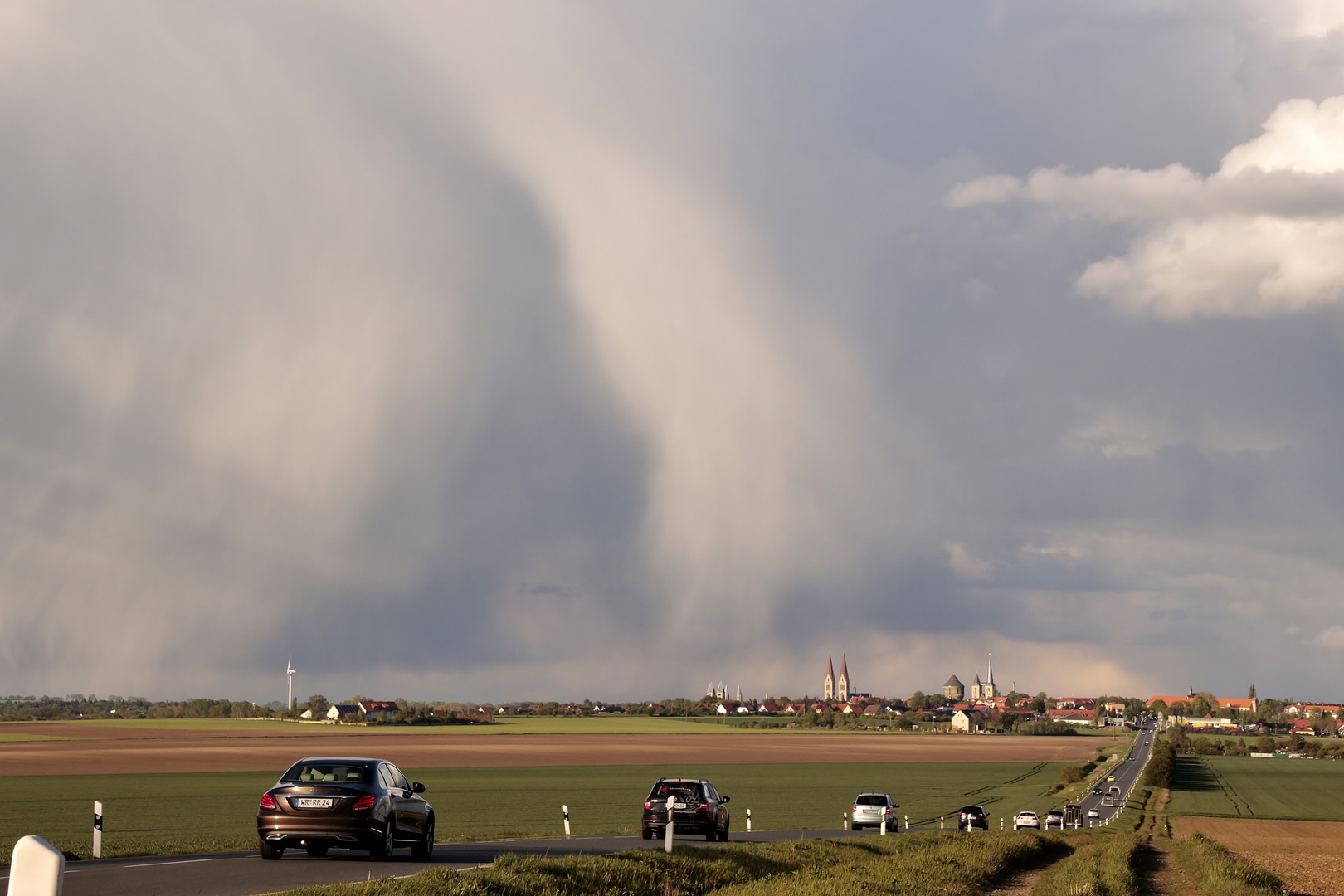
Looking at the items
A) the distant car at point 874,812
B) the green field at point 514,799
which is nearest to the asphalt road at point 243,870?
the green field at point 514,799

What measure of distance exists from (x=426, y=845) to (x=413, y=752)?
413 feet

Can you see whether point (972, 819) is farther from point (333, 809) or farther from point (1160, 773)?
point (1160, 773)

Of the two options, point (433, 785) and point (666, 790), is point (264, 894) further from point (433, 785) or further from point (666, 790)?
point (433, 785)

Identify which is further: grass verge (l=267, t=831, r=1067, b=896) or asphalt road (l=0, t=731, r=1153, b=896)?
asphalt road (l=0, t=731, r=1153, b=896)

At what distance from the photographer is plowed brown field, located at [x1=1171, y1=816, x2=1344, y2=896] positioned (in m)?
41.0

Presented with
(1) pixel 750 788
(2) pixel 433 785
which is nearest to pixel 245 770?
(2) pixel 433 785

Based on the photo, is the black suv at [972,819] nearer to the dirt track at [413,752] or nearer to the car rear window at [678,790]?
the car rear window at [678,790]

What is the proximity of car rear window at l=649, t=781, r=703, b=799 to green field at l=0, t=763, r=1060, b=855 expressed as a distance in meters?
6.29

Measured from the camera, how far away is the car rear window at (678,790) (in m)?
39.1

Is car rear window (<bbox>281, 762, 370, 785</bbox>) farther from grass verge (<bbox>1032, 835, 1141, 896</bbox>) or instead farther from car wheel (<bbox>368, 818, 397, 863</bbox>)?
grass verge (<bbox>1032, 835, 1141, 896</bbox>)

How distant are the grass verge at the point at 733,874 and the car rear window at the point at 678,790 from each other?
16.7 ft

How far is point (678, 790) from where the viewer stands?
39375mm

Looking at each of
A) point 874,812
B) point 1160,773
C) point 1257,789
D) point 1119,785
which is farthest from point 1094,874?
point 1257,789

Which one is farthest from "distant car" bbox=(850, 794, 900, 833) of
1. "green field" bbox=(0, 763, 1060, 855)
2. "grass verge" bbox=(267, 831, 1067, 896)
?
"grass verge" bbox=(267, 831, 1067, 896)
